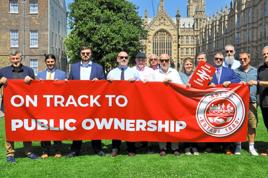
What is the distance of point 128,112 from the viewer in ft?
27.9

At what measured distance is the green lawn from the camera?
717 centimetres

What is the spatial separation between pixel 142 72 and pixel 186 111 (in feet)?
4.33

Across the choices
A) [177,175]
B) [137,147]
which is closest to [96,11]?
[137,147]

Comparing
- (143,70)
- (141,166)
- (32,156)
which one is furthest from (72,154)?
(143,70)

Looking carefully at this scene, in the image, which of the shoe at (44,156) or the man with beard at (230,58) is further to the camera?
the man with beard at (230,58)

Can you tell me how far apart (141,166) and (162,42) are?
125 m

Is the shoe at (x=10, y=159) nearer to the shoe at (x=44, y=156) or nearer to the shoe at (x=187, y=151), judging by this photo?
the shoe at (x=44, y=156)

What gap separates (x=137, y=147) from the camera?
9.68 meters

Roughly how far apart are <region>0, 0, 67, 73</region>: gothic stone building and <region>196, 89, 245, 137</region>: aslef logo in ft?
113

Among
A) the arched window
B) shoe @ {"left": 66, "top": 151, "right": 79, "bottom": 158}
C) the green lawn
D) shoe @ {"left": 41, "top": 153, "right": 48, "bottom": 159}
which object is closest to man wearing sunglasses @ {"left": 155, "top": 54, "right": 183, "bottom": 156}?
the green lawn

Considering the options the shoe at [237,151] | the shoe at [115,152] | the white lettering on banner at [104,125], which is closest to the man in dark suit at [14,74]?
the white lettering on banner at [104,125]

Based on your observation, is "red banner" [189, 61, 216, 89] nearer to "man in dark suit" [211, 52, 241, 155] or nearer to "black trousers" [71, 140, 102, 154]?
"man in dark suit" [211, 52, 241, 155]

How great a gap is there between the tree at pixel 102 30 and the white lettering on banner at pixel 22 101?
32.9 meters

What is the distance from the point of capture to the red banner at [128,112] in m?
8.38
